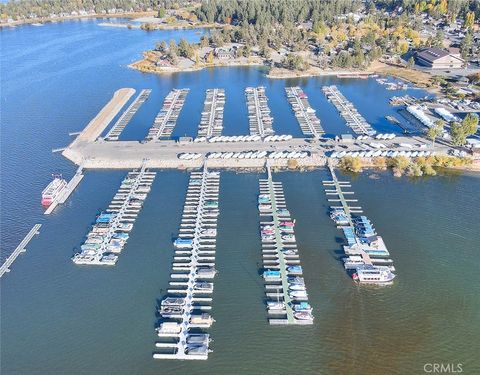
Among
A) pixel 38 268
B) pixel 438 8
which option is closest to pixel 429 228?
pixel 38 268

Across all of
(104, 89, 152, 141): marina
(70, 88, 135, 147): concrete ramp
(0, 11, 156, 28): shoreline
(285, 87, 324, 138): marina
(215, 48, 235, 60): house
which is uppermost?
(0, 11, 156, 28): shoreline

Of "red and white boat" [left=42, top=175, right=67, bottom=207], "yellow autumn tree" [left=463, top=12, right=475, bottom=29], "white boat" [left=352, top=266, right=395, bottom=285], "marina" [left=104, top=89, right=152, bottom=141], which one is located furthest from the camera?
"yellow autumn tree" [left=463, top=12, right=475, bottom=29]

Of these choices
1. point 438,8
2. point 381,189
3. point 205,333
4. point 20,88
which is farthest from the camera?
point 438,8

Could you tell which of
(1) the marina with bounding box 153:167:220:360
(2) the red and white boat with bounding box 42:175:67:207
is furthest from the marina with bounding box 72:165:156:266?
(2) the red and white boat with bounding box 42:175:67:207

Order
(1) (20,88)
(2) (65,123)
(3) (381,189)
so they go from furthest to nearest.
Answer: (1) (20,88), (2) (65,123), (3) (381,189)

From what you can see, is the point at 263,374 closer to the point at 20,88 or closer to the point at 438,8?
the point at 20,88

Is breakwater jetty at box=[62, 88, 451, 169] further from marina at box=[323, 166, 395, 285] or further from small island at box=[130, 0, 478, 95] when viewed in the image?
small island at box=[130, 0, 478, 95]
